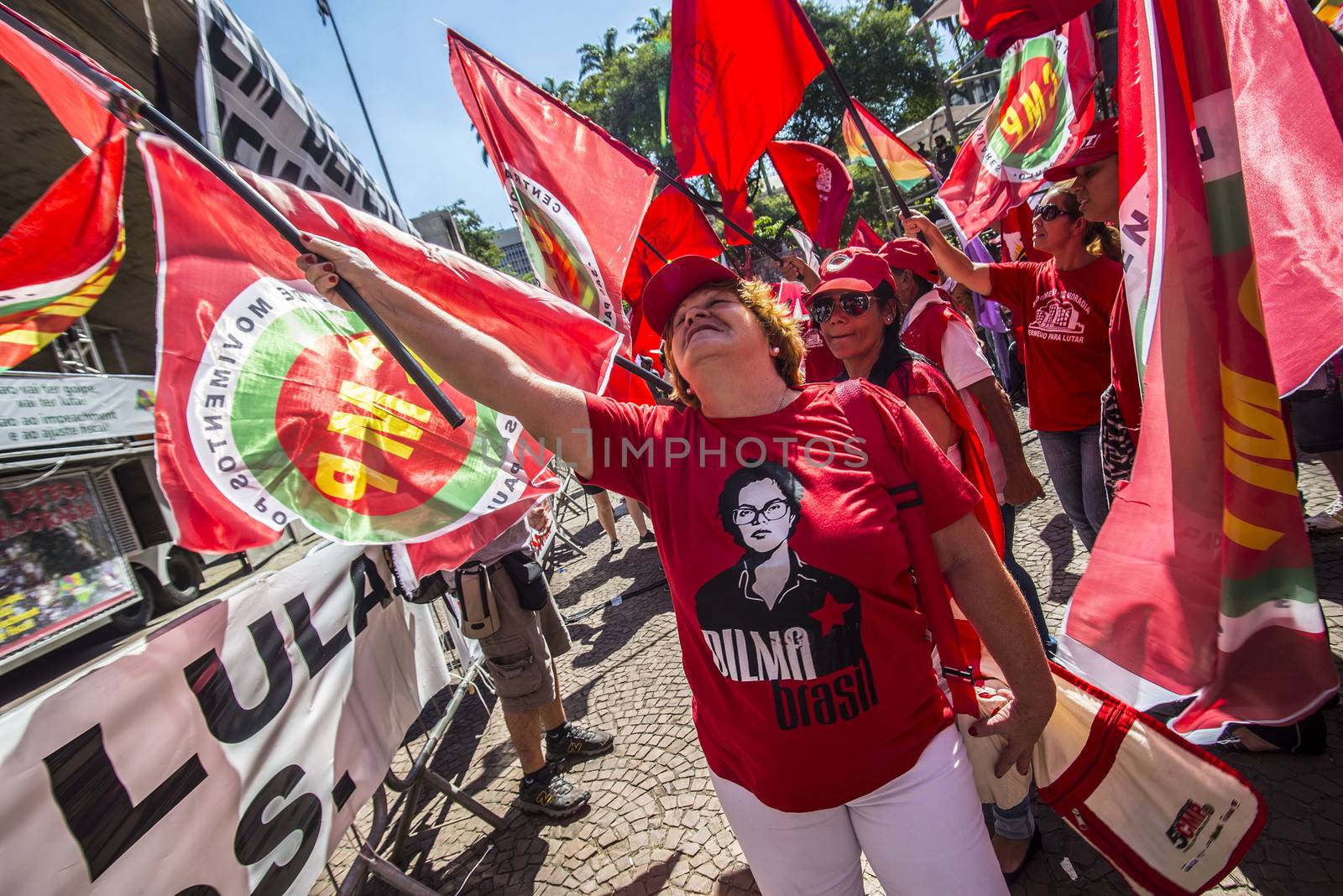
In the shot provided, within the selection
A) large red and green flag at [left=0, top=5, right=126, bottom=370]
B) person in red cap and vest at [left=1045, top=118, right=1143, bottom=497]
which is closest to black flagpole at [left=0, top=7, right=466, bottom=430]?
large red and green flag at [left=0, top=5, right=126, bottom=370]

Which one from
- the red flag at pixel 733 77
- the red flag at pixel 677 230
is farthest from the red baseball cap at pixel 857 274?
the red flag at pixel 677 230

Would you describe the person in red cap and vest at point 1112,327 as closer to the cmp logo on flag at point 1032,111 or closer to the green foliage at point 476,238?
the cmp logo on flag at point 1032,111

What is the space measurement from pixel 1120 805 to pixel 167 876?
8.31 ft

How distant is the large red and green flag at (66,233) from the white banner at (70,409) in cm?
648

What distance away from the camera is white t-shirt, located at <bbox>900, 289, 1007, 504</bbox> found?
261cm

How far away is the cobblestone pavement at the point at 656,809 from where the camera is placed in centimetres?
195

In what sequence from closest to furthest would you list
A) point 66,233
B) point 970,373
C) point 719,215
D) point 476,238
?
1. point 66,233
2. point 970,373
3. point 719,215
4. point 476,238

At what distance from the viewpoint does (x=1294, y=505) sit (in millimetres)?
1378

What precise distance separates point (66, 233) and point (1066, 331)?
375cm

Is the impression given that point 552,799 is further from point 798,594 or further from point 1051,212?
point 1051,212

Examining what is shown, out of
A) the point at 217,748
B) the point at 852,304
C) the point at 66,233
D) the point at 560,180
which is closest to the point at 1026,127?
the point at 852,304

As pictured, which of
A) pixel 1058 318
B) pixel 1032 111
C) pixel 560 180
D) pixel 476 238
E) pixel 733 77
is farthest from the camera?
pixel 476 238

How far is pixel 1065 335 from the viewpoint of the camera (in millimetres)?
2873

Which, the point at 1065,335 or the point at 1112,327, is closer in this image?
the point at 1112,327
